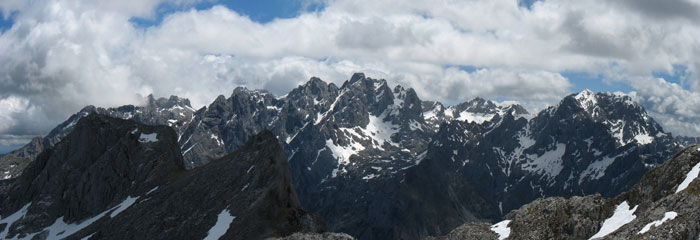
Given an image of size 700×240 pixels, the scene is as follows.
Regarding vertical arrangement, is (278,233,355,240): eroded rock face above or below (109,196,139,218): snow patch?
below

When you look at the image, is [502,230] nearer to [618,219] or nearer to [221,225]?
[618,219]

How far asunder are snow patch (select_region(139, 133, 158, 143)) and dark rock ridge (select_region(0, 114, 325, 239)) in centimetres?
28

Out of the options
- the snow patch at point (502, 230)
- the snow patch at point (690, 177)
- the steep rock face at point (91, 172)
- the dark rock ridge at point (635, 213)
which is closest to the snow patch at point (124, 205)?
the steep rock face at point (91, 172)

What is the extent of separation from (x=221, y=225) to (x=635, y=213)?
7905cm

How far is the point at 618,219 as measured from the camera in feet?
178

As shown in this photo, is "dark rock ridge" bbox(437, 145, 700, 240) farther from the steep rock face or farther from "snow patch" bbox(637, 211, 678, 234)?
the steep rock face

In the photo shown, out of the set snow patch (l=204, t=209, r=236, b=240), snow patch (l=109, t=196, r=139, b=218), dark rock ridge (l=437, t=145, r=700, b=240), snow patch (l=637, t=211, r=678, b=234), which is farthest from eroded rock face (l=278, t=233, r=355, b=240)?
snow patch (l=109, t=196, r=139, b=218)

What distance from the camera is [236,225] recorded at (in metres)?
109

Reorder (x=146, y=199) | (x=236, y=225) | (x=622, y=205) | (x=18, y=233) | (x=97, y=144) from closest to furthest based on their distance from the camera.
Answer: (x=622, y=205), (x=236, y=225), (x=146, y=199), (x=18, y=233), (x=97, y=144)

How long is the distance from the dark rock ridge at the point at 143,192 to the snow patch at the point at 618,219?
203 feet

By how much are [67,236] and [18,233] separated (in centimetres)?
2098

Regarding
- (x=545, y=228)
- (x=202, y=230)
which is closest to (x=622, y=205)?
(x=545, y=228)

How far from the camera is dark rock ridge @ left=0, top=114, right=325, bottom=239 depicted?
113 m

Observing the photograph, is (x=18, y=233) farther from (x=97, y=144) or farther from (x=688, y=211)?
(x=688, y=211)
